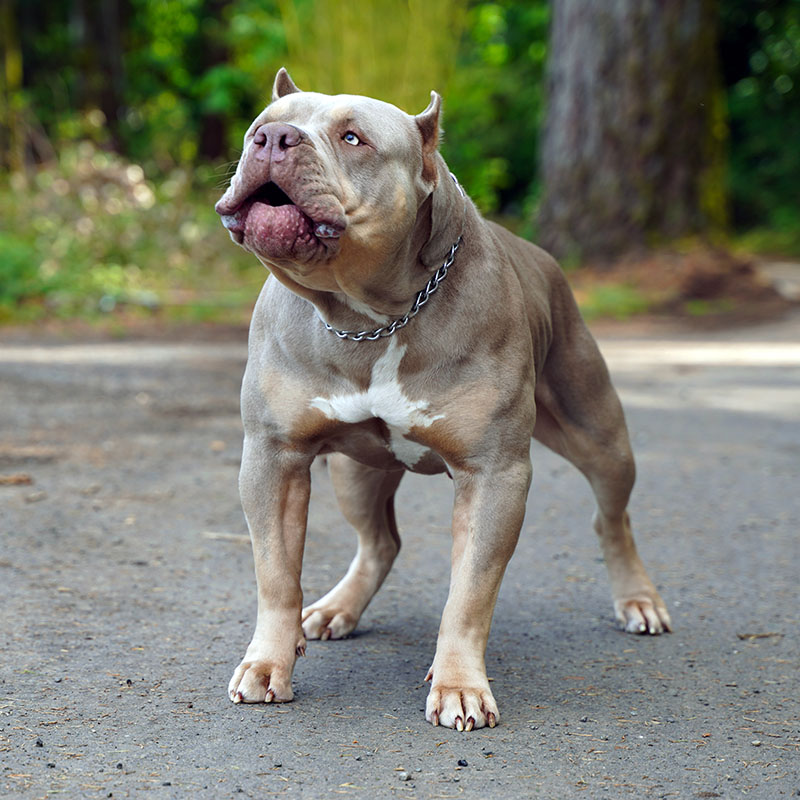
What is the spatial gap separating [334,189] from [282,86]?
60cm

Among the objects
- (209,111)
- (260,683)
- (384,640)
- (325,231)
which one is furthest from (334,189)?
(209,111)

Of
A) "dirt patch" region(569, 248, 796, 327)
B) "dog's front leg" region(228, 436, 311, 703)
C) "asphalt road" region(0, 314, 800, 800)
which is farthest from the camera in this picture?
"dirt patch" region(569, 248, 796, 327)

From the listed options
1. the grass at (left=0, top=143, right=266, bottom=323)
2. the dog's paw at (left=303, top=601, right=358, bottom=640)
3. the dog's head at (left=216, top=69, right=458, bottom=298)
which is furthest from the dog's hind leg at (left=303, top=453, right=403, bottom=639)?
the grass at (left=0, top=143, right=266, bottom=323)

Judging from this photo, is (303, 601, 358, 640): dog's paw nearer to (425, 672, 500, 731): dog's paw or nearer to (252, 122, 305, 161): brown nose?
(425, 672, 500, 731): dog's paw

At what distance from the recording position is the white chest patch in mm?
3111

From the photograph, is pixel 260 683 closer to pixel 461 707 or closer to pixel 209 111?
pixel 461 707

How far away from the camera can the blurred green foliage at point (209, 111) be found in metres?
13.2

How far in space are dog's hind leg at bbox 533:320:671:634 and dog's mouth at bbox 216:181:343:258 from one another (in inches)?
52.7

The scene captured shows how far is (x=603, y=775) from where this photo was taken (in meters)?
2.68

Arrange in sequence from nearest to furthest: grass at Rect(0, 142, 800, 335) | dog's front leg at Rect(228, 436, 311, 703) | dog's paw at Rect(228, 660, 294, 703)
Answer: dog's paw at Rect(228, 660, 294, 703), dog's front leg at Rect(228, 436, 311, 703), grass at Rect(0, 142, 800, 335)

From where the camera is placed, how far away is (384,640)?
3754 millimetres

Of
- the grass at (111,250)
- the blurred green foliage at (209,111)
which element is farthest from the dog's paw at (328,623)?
the grass at (111,250)

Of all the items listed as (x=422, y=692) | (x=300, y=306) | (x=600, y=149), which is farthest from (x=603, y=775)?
(x=600, y=149)

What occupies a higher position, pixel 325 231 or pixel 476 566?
pixel 325 231
